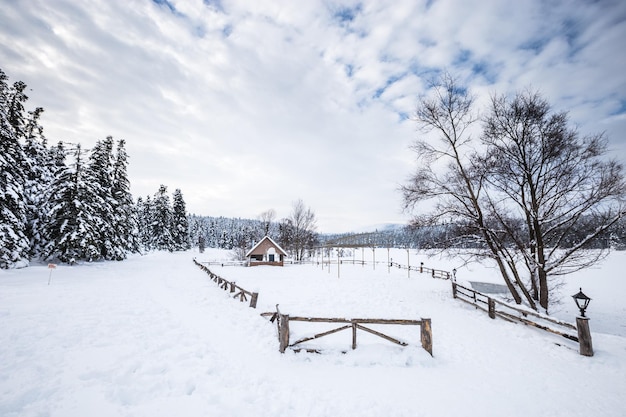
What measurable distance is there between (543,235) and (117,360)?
51.8ft

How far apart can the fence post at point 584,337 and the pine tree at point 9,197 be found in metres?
30.2

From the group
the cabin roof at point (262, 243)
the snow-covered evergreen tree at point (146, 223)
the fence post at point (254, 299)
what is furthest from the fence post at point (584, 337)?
the snow-covered evergreen tree at point (146, 223)

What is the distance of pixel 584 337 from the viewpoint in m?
7.16

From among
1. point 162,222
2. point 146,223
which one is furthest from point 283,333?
point 146,223

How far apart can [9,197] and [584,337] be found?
31.8 metres

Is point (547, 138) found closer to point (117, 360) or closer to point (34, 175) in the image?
point (117, 360)

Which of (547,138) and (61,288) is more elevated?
(547,138)

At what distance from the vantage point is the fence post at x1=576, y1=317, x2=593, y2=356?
708cm

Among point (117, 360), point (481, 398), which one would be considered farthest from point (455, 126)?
point (117, 360)

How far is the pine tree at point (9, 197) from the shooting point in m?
17.7

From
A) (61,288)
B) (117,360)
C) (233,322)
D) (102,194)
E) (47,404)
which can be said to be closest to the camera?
(47,404)

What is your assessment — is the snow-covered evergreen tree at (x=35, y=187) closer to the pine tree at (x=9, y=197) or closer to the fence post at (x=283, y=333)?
the pine tree at (x=9, y=197)

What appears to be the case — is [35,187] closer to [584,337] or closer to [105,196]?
[105,196]

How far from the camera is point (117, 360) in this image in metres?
6.05
